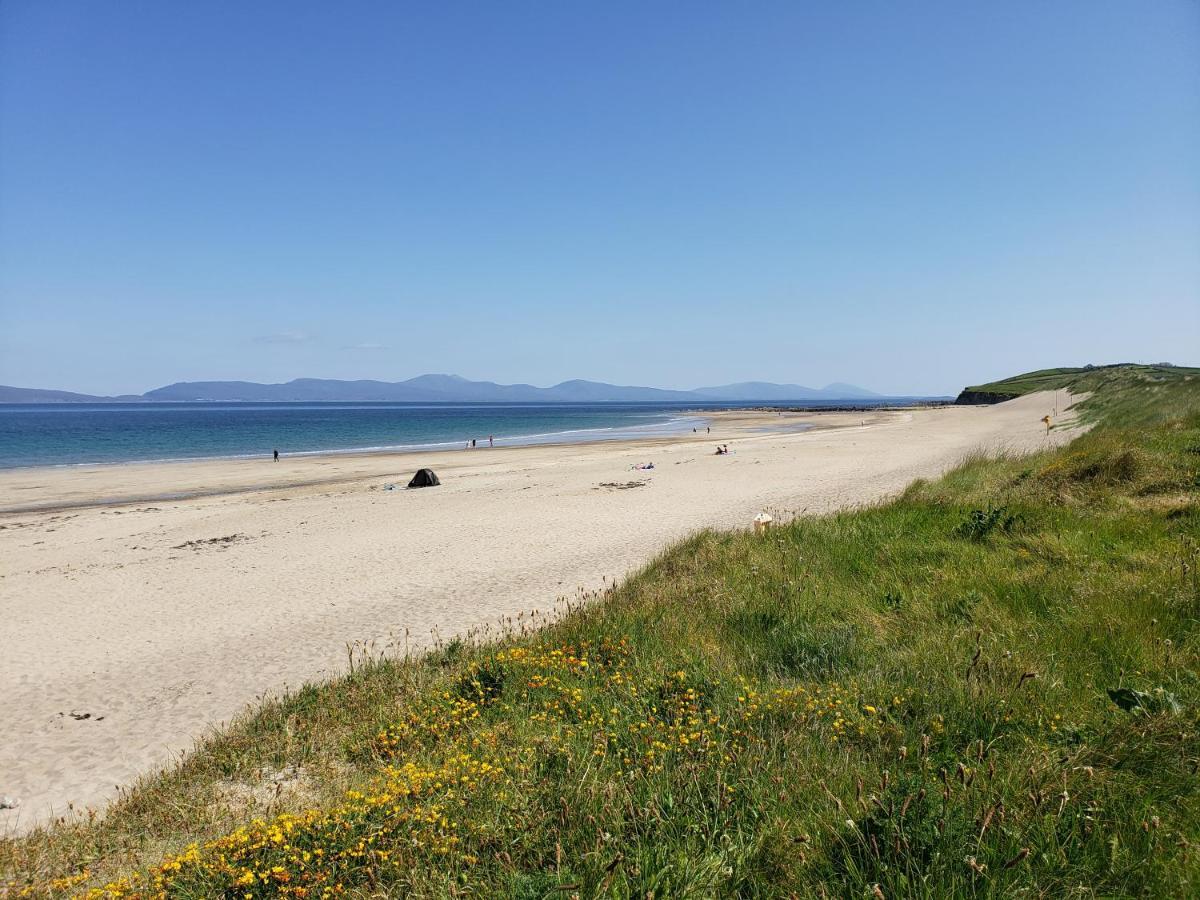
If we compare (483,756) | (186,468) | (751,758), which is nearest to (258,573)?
(483,756)

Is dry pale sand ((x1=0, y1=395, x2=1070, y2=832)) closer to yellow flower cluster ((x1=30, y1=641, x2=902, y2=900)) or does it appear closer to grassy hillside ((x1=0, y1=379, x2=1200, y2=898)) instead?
grassy hillside ((x1=0, y1=379, x2=1200, y2=898))

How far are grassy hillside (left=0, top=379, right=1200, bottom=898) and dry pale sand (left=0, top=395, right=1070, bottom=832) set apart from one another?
7.21ft

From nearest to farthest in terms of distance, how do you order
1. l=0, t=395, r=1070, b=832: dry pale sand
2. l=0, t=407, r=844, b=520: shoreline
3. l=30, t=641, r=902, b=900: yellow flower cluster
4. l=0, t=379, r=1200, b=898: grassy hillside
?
l=0, t=379, r=1200, b=898: grassy hillside, l=30, t=641, r=902, b=900: yellow flower cluster, l=0, t=395, r=1070, b=832: dry pale sand, l=0, t=407, r=844, b=520: shoreline

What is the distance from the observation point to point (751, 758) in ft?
11.5

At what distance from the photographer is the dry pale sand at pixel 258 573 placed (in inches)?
280

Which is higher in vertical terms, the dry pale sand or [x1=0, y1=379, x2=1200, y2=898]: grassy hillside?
[x1=0, y1=379, x2=1200, y2=898]: grassy hillside

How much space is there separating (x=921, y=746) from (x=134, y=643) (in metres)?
10.8

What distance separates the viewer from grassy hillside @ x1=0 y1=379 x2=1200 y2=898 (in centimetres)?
268

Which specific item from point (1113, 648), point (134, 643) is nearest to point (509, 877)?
point (1113, 648)

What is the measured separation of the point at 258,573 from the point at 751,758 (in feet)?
41.3

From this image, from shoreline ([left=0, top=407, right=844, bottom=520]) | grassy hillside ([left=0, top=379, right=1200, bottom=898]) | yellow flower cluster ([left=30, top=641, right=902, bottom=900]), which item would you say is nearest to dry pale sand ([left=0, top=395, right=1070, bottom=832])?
shoreline ([left=0, top=407, right=844, bottom=520])

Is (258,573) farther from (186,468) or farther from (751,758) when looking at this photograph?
(186,468)

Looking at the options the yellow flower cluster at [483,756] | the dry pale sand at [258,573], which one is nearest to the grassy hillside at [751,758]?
the yellow flower cluster at [483,756]

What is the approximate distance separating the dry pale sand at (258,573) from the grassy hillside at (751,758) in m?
2.20
